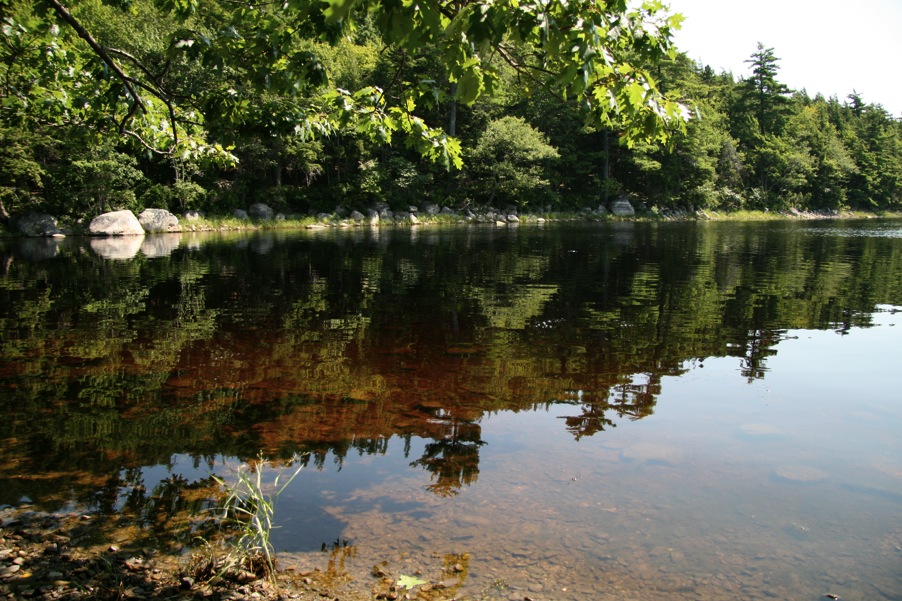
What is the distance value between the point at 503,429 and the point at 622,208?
59.2 m

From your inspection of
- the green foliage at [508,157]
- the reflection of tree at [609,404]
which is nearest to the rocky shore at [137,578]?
the reflection of tree at [609,404]

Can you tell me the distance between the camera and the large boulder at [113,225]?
3547 centimetres

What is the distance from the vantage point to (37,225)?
3425cm

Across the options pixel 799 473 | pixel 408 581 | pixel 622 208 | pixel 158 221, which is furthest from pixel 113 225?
pixel 622 208

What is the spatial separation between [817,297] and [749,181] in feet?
242

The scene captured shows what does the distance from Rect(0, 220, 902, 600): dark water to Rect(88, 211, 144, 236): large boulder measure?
24.6 metres

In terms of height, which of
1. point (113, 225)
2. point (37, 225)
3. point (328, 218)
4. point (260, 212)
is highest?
point (260, 212)

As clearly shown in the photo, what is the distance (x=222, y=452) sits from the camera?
5.29 m

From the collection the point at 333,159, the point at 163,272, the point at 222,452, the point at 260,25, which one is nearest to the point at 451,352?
the point at 222,452

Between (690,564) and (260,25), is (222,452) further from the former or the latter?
(260,25)

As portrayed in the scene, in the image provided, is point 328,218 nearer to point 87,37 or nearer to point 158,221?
point 158,221

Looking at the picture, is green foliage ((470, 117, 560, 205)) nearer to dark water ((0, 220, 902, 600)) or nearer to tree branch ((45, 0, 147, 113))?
dark water ((0, 220, 902, 600))

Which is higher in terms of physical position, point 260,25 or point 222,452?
point 260,25

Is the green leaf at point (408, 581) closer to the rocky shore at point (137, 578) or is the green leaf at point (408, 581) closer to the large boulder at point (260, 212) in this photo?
the rocky shore at point (137, 578)
